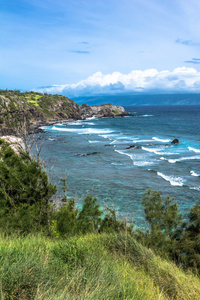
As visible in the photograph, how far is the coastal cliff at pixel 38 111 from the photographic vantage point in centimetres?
9101

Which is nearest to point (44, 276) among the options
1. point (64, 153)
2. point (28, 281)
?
point (28, 281)

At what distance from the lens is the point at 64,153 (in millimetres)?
58625

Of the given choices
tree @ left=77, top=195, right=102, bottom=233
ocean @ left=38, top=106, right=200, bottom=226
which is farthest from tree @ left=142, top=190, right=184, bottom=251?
ocean @ left=38, top=106, right=200, bottom=226

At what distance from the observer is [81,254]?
303 inches

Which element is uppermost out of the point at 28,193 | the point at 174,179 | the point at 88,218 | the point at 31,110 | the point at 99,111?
the point at 99,111

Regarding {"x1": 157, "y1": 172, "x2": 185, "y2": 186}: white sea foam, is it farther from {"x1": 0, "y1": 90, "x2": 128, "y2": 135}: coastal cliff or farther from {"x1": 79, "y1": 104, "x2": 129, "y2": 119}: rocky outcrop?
{"x1": 79, "y1": 104, "x2": 129, "y2": 119}: rocky outcrop

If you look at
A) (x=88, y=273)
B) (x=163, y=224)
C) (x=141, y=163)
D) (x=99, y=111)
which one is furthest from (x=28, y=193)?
(x=99, y=111)

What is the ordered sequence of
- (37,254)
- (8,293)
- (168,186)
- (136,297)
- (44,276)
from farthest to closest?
(168,186), (37,254), (44,276), (136,297), (8,293)

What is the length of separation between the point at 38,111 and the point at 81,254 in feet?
404

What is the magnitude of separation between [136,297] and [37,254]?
308cm

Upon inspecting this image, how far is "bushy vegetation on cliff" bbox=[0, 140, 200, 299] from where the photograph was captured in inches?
219

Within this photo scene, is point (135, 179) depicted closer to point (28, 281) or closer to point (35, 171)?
point (35, 171)

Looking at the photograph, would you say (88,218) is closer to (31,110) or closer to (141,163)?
(141,163)

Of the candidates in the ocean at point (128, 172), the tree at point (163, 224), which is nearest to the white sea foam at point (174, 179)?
the ocean at point (128, 172)
